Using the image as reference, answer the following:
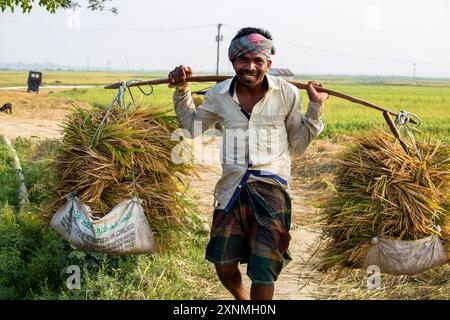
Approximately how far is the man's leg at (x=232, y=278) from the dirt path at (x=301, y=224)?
80 centimetres

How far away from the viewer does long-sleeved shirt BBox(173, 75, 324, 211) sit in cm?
330

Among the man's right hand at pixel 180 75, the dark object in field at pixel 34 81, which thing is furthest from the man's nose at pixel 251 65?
the dark object in field at pixel 34 81

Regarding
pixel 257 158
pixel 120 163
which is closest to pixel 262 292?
pixel 257 158

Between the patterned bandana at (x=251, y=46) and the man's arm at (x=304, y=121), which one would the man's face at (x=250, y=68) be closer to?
the patterned bandana at (x=251, y=46)

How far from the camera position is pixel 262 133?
10.9 feet

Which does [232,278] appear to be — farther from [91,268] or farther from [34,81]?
[34,81]

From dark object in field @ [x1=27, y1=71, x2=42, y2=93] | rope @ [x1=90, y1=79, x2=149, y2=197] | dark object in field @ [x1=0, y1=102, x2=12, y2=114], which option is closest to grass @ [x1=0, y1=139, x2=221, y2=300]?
rope @ [x1=90, y1=79, x2=149, y2=197]

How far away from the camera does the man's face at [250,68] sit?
3203 mm

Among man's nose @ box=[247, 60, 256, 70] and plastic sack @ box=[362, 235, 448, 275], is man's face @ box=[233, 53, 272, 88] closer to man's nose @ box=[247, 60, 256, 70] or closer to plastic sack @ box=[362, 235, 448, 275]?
man's nose @ box=[247, 60, 256, 70]

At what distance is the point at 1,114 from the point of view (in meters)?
19.0

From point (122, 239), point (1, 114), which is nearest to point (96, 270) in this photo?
point (122, 239)

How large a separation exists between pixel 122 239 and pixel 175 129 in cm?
86

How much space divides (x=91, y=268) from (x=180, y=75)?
1.65 metres
